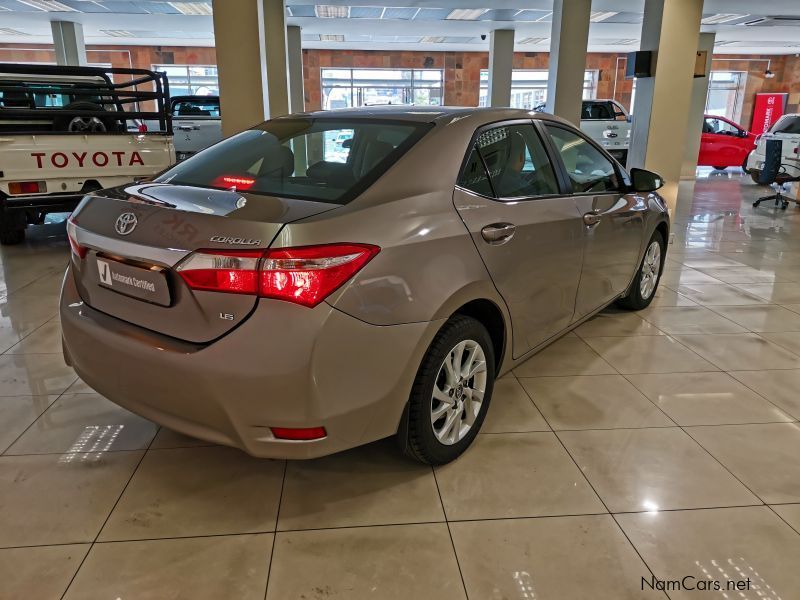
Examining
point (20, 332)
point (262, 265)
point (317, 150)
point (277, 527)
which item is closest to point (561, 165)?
point (317, 150)

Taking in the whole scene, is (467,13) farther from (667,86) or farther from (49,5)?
(49,5)

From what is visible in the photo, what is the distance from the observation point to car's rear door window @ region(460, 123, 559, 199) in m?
2.40

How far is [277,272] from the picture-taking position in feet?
5.61

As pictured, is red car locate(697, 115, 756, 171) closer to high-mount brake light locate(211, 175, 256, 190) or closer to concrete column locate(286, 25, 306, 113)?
concrete column locate(286, 25, 306, 113)

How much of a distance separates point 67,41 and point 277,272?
15.1 meters

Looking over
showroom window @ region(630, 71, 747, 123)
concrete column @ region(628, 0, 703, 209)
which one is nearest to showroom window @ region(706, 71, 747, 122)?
showroom window @ region(630, 71, 747, 123)

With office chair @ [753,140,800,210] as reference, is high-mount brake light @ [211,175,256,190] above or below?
above

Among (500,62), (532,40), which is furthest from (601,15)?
(532,40)

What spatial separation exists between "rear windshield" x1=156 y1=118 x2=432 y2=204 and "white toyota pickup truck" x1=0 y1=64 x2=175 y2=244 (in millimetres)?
3204

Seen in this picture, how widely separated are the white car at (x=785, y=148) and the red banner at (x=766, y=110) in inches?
512

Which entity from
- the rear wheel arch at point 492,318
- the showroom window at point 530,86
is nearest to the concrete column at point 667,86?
the rear wheel arch at point 492,318

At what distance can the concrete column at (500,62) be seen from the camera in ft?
48.1

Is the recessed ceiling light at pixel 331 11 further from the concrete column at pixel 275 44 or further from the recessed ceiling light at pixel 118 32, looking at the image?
the recessed ceiling light at pixel 118 32

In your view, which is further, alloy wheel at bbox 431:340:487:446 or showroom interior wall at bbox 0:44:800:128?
showroom interior wall at bbox 0:44:800:128
